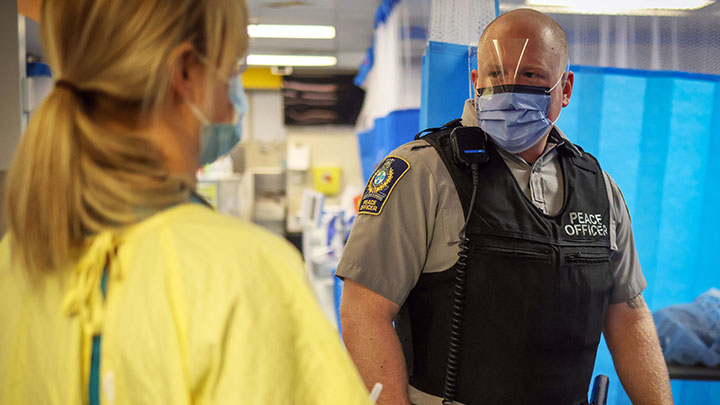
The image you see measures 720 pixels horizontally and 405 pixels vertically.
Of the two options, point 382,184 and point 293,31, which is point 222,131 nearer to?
point 382,184

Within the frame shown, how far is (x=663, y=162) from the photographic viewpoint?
201 centimetres

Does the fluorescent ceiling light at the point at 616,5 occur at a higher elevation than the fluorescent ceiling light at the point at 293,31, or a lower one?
lower

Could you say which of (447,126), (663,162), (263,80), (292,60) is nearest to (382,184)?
(447,126)

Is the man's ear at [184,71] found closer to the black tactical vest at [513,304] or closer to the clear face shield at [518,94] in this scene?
the black tactical vest at [513,304]

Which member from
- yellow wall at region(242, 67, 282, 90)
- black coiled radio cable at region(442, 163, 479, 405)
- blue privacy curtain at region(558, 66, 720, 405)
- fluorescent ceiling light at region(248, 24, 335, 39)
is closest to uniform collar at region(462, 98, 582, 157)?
black coiled radio cable at region(442, 163, 479, 405)

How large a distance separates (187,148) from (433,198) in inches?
30.9

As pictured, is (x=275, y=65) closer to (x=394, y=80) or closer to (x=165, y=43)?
(x=394, y=80)

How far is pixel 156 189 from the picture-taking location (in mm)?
603

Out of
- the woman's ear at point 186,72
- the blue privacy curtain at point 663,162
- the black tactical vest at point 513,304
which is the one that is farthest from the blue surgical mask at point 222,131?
the blue privacy curtain at point 663,162

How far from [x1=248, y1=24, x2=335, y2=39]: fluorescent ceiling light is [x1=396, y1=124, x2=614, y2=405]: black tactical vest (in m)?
5.49

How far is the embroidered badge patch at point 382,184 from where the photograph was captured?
4.43ft

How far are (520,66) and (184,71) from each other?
1.06 metres

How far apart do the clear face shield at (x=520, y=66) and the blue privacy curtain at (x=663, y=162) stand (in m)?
0.58

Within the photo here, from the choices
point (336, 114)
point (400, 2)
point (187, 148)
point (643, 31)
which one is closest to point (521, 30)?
point (643, 31)
